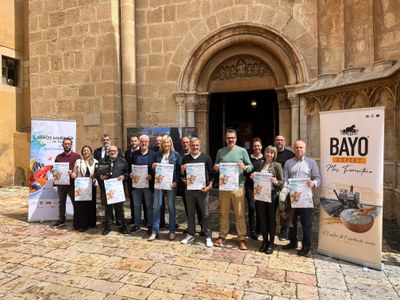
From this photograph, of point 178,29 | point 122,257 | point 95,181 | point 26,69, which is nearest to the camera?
point 122,257

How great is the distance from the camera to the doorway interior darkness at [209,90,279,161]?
994cm

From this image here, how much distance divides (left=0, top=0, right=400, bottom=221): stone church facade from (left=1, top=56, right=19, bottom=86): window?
6.09 feet

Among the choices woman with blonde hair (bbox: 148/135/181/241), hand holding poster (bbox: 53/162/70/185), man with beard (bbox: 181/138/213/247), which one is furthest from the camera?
hand holding poster (bbox: 53/162/70/185)

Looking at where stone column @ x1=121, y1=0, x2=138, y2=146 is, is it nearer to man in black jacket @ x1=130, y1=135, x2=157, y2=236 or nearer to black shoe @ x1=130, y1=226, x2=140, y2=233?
man in black jacket @ x1=130, y1=135, x2=157, y2=236

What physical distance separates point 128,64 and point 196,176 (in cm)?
468

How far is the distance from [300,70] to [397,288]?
479 centimetres

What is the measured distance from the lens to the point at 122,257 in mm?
4070

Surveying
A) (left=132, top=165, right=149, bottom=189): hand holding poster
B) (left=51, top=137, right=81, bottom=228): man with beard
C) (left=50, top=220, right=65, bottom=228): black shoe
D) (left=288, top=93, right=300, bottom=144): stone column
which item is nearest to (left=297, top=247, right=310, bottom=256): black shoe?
(left=132, top=165, right=149, bottom=189): hand holding poster

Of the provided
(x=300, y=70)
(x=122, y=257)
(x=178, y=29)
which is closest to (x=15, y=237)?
(x=122, y=257)

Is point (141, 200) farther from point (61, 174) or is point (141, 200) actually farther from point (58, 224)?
point (58, 224)

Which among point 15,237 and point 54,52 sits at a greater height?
point 54,52

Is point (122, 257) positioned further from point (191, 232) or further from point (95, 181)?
point (95, 181)

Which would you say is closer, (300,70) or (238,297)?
(238,297)

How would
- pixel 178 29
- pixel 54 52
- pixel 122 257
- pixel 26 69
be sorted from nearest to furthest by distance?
pixel 122 257
pixel 178 29
pixel 54 52
pixel 26 69
